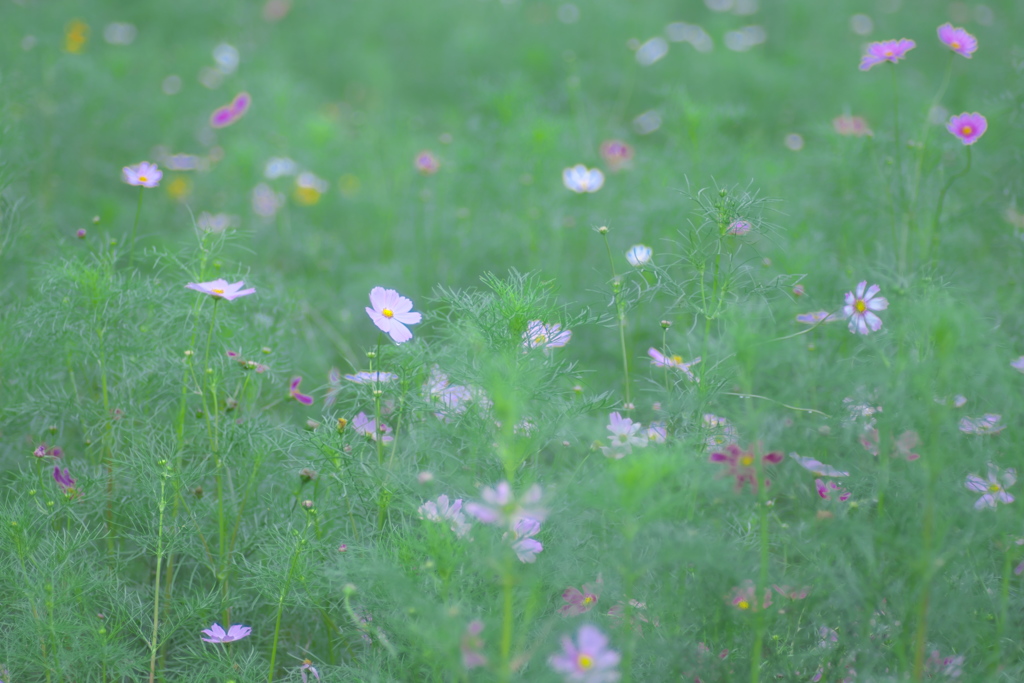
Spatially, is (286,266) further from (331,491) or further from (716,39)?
(716,39)

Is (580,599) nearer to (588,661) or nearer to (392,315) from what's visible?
(588,661)

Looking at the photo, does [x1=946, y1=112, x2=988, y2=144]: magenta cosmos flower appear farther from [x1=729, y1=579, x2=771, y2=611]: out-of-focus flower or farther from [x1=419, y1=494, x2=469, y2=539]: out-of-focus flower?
[x1=419, y1=494, x2=469, y2=539]: out-of-focus flower

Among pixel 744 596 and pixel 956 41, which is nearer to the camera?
pixel 744 596

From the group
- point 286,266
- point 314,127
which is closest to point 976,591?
point 286,266

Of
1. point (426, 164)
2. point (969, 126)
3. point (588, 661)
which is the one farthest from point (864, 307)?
point (426, 164)

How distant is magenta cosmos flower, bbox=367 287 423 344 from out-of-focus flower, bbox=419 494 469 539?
0.29 meters

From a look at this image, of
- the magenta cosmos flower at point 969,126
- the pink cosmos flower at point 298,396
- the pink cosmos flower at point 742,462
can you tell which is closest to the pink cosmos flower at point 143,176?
the pink cosmos flower at point 298,396

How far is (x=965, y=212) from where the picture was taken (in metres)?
2.06

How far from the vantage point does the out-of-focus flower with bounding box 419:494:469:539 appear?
1117 mm

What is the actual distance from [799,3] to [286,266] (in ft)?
10.4

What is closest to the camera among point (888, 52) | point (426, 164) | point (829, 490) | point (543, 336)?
point (829, 490)

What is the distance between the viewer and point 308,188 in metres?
2.98

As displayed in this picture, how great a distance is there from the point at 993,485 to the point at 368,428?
1.01 meters

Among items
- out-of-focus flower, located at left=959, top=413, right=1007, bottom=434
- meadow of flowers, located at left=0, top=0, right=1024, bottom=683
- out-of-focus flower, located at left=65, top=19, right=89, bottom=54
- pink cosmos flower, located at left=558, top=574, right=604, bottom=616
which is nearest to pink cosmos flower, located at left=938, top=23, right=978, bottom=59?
meadow of flowers, located at left=0, top=0, right=1024, bottom=683
